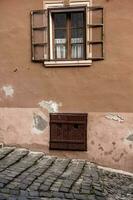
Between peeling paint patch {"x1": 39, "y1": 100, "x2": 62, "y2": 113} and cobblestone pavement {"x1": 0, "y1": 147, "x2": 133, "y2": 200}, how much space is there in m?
0.98

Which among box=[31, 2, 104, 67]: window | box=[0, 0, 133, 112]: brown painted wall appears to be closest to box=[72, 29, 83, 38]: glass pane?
box=[31, 2, 104, 67]: window

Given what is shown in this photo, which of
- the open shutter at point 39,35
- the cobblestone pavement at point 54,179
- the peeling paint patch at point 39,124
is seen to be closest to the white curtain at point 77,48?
the open shutter at point 39,35

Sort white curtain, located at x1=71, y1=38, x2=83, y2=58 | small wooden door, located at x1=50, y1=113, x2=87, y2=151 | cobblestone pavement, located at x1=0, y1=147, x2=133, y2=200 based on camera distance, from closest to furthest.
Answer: cobblestone pavement, located at x1=0, y1=147, x2=133, y2=200 < small wooden door, located at x1=50, y1=113, x2=87, y2=151 < white curtain, located at x1=71, y1=38, x2=83, y2=58

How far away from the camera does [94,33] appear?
31.8 ft

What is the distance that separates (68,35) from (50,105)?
1.53 m

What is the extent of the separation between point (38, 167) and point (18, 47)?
272cm

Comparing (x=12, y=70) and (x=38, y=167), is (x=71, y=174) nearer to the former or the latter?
(x=38, y=167)

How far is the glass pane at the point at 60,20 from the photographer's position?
998cm

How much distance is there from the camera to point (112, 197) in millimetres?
7801

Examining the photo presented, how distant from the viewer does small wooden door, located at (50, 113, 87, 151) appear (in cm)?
980

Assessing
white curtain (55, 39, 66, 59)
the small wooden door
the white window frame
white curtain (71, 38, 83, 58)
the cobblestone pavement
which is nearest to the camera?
the cobblestone pavement

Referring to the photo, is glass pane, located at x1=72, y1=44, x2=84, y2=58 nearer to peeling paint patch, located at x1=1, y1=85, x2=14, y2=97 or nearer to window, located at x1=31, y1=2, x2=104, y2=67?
window, located at x1=31, y1=2, x2=104, y2=67

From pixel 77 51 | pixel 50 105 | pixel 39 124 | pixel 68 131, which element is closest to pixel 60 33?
pixel 77 51

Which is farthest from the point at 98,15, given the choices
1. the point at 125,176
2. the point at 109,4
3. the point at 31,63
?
the point at 125,176
